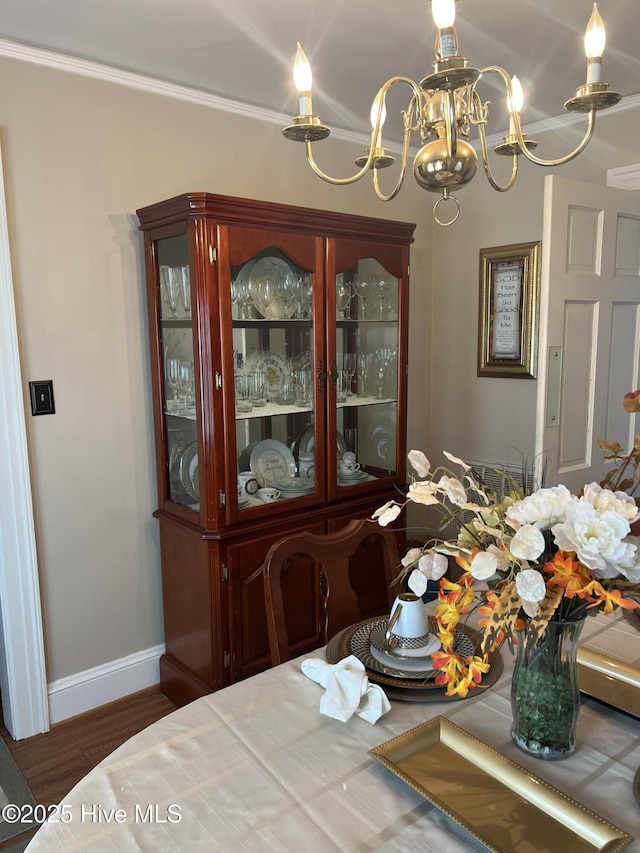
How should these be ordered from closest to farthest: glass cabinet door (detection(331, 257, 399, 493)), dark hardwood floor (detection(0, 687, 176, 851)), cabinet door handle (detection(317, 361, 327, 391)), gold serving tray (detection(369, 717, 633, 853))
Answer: gold serving tray (detection(369, 717, 633, 853)), dark hardwood floor (detection(0, 687, 176, 851)), cabinet door handle (detection(317, 361, 327, 391)), glass cabinet door (detection(331, 257, 399, 493))

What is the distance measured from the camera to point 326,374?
8.00 feet

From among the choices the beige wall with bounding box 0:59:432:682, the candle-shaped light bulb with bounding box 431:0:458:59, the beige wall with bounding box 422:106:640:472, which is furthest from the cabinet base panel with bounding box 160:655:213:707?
the candle-shaped light bulb with bounding box 431:0:458:59

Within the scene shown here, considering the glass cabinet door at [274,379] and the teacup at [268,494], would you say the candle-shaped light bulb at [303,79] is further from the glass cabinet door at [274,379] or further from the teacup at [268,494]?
the teacup at [268,494]

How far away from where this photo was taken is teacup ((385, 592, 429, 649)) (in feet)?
4.58

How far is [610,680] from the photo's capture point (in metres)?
1.31

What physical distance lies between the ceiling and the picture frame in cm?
77

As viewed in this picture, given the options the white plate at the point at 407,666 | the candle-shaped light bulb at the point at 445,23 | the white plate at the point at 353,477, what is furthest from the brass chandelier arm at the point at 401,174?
the white plate at the point at 353,477

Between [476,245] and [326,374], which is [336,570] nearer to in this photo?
[326,374]

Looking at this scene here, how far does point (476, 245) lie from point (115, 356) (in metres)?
1.90

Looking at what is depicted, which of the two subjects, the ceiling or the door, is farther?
the door

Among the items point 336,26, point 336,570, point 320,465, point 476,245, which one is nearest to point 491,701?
point 336,570

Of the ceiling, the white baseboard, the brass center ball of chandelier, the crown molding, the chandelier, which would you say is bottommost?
the white baseboard

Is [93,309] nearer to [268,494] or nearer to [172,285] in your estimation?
[172,285]

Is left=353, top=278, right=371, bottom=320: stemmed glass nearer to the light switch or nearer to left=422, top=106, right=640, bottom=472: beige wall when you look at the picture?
left=422, top=106, right=640, bottom=472: beige wall
